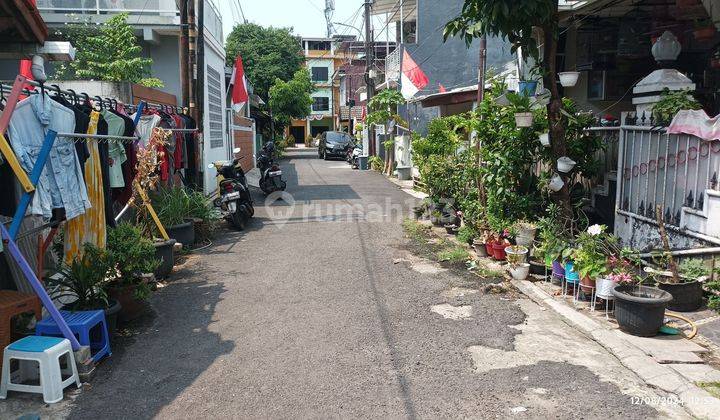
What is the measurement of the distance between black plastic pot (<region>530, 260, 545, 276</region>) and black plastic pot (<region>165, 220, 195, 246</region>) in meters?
5.38

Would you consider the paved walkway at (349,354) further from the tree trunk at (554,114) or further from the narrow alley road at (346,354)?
the tree trunk at (554,114)

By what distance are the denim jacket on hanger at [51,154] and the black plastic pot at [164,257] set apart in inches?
85.2

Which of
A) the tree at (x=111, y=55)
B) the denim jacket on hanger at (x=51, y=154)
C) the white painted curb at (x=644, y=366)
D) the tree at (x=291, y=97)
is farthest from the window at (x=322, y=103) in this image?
the denim jacket on hanger at (x=51, y=154)

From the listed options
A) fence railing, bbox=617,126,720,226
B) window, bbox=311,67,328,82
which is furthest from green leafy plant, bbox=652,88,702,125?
window, bbox=311,67,328,82

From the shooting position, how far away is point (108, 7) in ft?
42.5

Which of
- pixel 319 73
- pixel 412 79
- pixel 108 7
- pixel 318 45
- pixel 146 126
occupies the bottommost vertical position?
pixel 146 126

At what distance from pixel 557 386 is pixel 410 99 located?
15.3m

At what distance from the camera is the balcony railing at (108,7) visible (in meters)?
12.8

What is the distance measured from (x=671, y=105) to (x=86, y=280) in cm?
Result: 649

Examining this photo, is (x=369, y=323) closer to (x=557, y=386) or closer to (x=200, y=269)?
(x=557, y=386)

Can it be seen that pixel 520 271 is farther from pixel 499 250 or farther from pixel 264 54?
pixel 264 54

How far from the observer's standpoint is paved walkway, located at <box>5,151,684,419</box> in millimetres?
3855

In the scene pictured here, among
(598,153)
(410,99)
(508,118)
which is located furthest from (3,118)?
(410,99)

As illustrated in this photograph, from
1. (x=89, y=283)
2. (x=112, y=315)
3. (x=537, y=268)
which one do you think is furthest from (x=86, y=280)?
(x=537, y=268)
